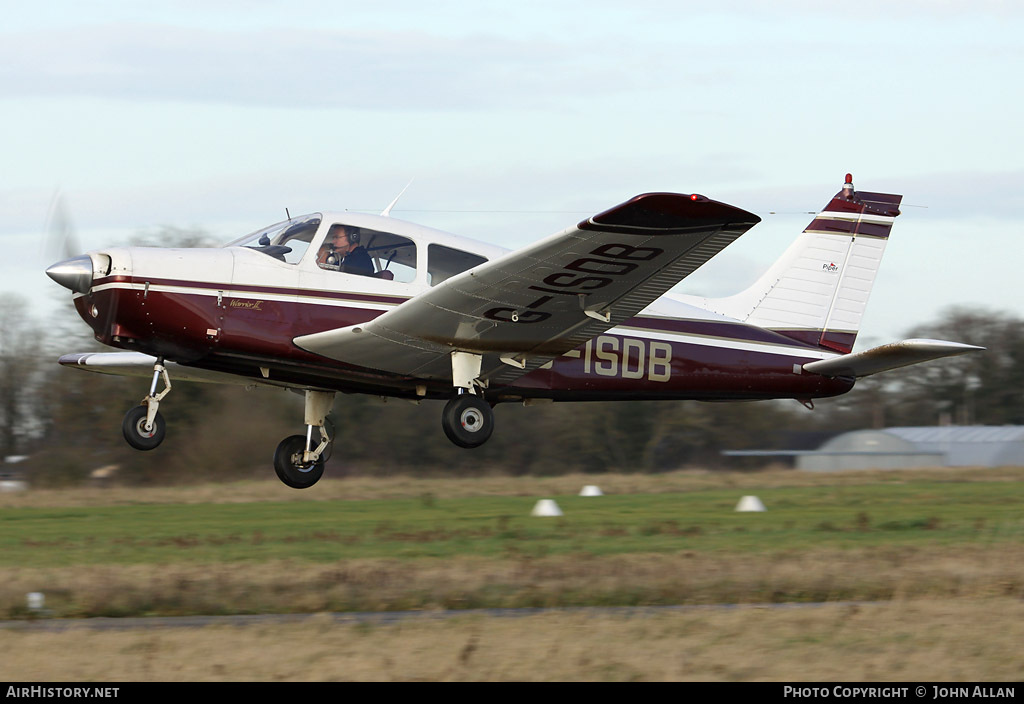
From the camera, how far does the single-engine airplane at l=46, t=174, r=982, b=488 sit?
33.6 ft

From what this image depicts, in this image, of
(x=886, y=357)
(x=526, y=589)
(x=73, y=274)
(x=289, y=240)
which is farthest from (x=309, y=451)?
(x=886, y=357)

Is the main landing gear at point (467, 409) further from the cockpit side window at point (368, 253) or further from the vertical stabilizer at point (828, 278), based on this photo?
the vertical stabilizer at point (828, 278)

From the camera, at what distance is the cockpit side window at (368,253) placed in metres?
11.2

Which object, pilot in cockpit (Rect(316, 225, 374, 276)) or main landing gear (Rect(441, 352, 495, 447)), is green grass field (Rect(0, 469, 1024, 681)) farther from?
pilot in cockpit (Rect(316, 225, 374, 276))

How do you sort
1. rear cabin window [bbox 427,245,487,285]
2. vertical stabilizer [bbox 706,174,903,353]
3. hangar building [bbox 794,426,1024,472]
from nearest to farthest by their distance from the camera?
rear cabin window [bbox 427,245,487,285] < vertical stabilizer [bbox 706,174,903,353] < hangar building [bbox 794,426,1024,472]

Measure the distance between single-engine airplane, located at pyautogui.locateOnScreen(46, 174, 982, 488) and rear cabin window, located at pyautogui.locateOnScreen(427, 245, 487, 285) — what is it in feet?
0.04

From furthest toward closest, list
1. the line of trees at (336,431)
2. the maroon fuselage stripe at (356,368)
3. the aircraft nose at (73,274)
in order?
the line of trees at (336,431) → the maroon fuselage stripe at (356,368) → the aircraft nose at (73,274)

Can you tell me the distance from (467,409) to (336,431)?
29.7 feet

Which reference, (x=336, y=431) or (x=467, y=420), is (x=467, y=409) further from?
(x=336, y=431)

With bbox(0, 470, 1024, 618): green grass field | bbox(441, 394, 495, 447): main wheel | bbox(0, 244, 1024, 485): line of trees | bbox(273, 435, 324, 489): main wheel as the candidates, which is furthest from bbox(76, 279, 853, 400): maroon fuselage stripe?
bbox(0, 244, 1024, 485): line of trees

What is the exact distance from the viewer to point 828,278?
45.8ft

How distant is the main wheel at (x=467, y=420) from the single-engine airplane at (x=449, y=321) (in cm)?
1

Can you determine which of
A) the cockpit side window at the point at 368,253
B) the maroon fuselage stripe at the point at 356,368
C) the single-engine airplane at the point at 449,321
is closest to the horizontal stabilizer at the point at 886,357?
the single-engine airplane at the point at 449,321

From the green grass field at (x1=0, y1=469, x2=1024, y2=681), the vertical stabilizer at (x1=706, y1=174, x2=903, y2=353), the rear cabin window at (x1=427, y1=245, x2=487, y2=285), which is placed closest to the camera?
the green grass field at (x1=0, y1=469, x2=1024, y2=681)
